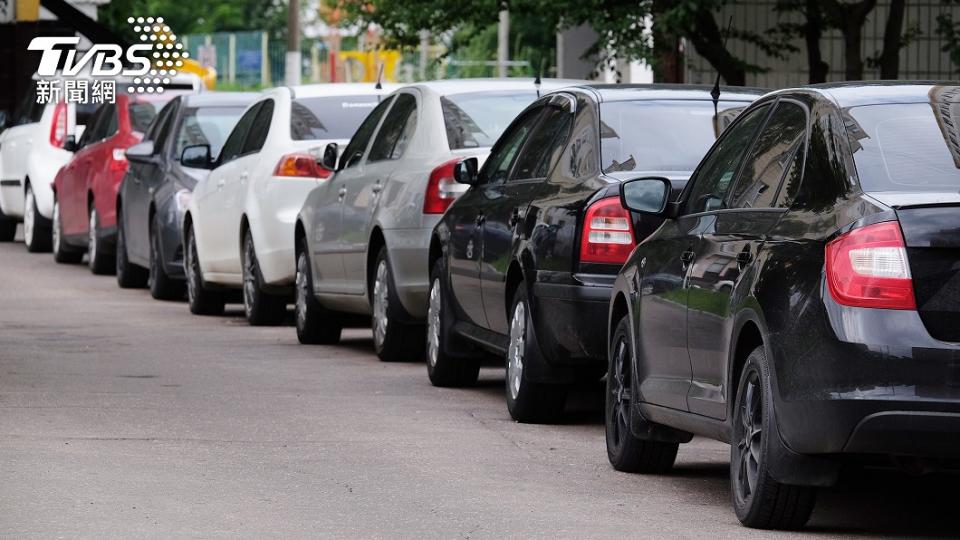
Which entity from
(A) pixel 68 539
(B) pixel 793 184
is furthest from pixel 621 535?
(A) pixel 68 539

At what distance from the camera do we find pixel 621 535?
743 cm

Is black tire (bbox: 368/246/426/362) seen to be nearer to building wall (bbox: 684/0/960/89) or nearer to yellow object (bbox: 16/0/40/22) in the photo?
building wall (bbox: 684/0/960/89)

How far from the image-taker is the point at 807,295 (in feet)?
22.6

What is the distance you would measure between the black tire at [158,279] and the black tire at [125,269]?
37.6 inches

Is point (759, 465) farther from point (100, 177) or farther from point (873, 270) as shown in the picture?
point (100, 177)

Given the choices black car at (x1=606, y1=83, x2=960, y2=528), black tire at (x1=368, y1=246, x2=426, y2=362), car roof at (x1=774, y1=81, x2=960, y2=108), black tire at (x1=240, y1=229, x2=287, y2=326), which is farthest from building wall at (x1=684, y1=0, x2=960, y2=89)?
car roof at (x1=774, y1=81, x2=960, y2=108)

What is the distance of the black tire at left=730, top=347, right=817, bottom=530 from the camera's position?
23.7 feet

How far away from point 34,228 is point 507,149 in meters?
15.8

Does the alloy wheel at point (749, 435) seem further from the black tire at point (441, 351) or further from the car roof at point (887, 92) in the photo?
the black tire at point (441, 351)

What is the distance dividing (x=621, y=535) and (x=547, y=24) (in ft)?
46.2

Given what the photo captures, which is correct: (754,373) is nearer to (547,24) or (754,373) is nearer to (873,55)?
(547,24)

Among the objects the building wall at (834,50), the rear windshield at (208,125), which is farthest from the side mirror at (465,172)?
the building wall at (834,50)

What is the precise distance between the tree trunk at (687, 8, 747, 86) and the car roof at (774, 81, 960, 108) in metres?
12.5

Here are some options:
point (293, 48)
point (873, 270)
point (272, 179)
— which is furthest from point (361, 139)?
point (293, 48)
